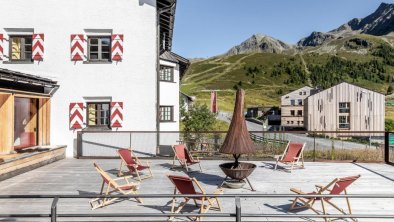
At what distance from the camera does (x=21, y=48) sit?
50.3ft

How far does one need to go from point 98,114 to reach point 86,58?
2654 millimetres

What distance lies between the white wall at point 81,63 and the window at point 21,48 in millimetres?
380

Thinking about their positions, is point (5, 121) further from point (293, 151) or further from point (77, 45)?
point (293, 151)

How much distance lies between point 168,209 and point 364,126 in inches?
2209

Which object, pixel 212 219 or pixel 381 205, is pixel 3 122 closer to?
pixel 212 219

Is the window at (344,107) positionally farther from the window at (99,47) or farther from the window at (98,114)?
the window at (99,47)

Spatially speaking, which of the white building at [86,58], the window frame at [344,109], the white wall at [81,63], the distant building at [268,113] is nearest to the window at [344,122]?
the window frame at [344,109]

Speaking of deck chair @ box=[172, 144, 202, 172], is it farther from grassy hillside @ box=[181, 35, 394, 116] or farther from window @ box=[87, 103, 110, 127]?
grassy hillside @ box=[181, 35, 394, 116]

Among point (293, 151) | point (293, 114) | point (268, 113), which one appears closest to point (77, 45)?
point (293, 151)

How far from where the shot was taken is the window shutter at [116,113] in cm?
1505

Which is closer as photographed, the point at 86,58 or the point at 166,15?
the point at 86,58

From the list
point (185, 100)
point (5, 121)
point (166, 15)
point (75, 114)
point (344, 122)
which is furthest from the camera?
point (344, 122)

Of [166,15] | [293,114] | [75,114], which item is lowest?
[75,114]

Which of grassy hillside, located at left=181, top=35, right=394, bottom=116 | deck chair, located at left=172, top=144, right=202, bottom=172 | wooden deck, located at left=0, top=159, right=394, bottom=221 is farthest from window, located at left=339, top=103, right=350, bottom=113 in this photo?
grassy hillside, located at left=181, top=35, right=394, bottom=116
